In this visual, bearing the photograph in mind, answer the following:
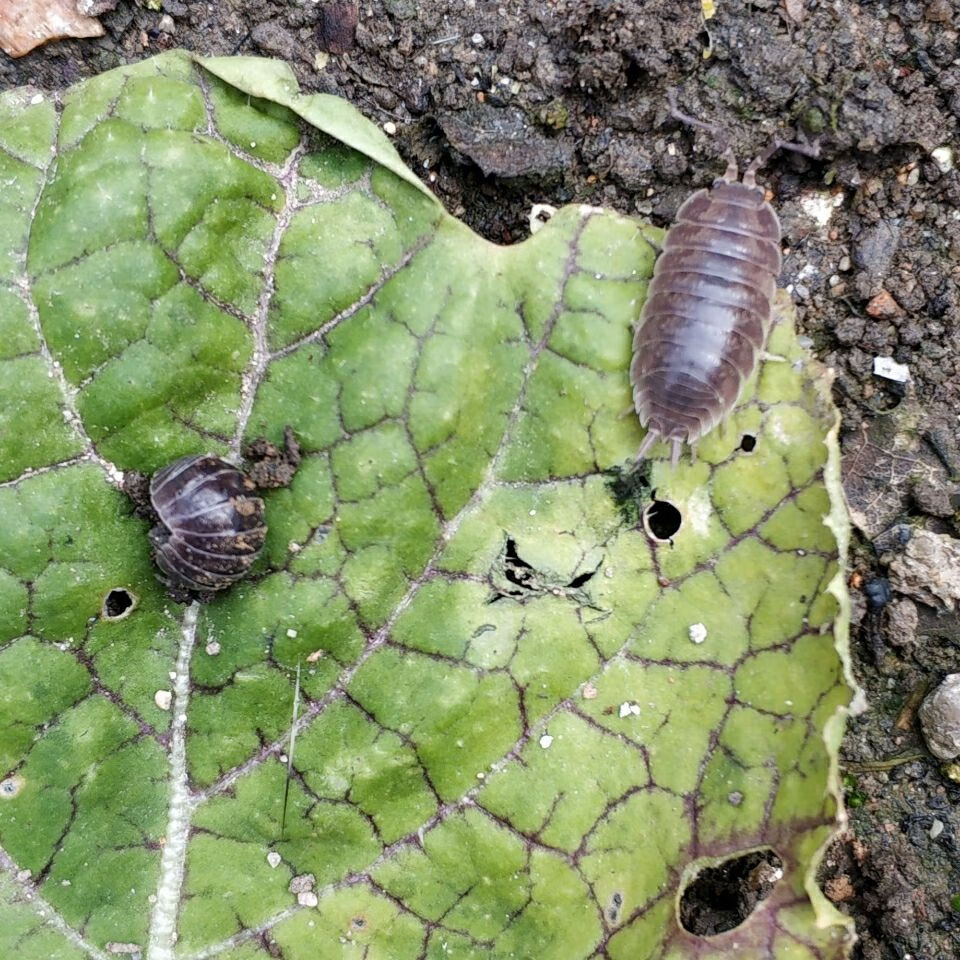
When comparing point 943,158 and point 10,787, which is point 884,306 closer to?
point 943,158

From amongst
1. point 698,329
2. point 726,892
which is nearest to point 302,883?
point 726,892

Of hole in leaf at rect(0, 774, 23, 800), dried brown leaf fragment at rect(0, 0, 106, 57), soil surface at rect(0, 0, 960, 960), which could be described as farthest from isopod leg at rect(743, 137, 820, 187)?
hole in leaf at rect(0, 774, 23, 800)

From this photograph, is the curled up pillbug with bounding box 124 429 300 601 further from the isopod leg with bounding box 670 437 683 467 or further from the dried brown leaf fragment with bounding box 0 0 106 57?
the dried brown leaf fragment with bounding box 0 0 106 57

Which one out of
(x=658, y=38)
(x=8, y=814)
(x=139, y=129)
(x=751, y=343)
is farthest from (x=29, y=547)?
(x=658, y=38)

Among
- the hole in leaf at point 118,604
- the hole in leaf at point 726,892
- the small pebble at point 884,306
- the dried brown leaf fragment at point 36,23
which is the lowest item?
the hole in leaf at point 726,892

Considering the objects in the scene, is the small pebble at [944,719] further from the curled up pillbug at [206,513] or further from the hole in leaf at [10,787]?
the hole in leaf at [10,787]

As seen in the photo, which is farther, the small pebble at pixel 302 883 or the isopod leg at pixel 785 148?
the isopod leg at pixel 785 148

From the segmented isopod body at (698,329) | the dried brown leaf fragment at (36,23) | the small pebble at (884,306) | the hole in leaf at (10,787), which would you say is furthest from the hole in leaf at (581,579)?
the dried brown leaf fragment at (36,23)

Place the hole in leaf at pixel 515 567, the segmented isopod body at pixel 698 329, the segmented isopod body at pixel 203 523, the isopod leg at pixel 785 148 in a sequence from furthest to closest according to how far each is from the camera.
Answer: the isopod leg at pixel 785 148
the hole in leaf at pixel 515 567
the segmented isopod body at pixel 698 329
the segmented isopod body at pixel 203 523

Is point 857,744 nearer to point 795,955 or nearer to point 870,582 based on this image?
point 870,582
